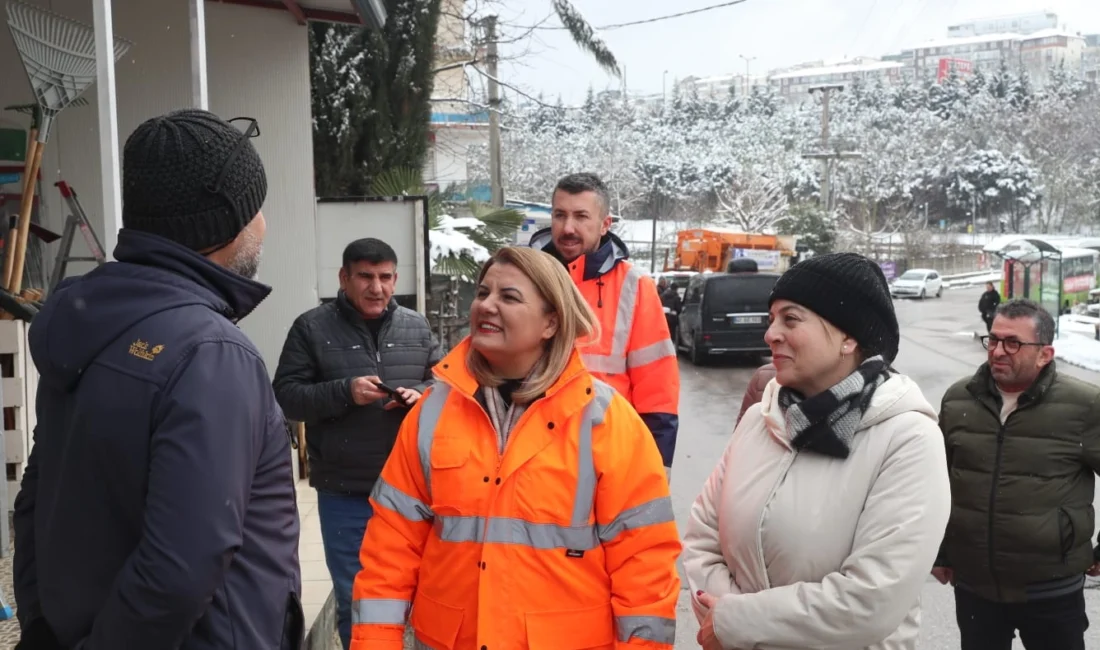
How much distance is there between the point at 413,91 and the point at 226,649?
33.8 ft

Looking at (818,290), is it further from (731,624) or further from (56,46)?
(56,46)

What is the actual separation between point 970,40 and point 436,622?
182m

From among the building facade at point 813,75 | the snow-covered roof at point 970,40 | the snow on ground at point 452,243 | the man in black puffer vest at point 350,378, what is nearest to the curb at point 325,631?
the man in black puffer vest at point 350,378

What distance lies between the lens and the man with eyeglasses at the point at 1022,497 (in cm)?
366

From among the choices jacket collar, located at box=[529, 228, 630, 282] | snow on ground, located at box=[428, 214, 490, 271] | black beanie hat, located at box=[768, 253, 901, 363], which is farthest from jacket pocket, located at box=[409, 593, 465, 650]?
snow on ground, located at box=[428, 214, 490, 271]

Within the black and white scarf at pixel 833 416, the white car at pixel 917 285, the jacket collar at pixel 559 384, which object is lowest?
the white car at pixel 917 285

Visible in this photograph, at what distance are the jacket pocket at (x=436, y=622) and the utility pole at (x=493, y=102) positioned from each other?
49.3 feet

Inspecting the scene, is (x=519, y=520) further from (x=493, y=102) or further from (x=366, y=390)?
(x=493, y=102)

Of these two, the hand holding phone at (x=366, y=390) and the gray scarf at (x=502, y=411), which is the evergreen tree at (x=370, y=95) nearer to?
the hand holding phone at (x=366, y=390)

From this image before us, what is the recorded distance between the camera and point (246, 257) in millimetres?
2012

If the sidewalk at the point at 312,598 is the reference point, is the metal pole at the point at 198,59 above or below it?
above

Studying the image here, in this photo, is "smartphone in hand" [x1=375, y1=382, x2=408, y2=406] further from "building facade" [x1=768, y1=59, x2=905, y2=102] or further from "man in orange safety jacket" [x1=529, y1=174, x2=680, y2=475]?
"building facade" [x1=768, y1=59, x2=905, y2=102]

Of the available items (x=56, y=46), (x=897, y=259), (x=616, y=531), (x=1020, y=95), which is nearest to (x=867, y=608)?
(x=616, y=531)

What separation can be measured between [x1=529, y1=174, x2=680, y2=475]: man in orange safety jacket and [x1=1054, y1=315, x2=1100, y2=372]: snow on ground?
19.5 metres
